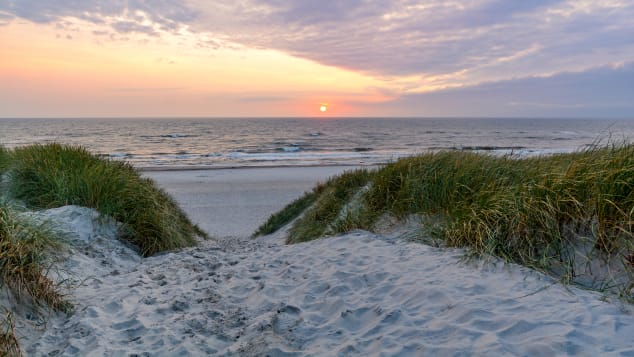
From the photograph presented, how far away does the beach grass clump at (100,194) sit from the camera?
270 inches

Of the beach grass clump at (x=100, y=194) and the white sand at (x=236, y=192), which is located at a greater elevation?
the beach grass clump at (x=100, y=194)

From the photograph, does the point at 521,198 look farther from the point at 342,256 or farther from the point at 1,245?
the point at 1,245

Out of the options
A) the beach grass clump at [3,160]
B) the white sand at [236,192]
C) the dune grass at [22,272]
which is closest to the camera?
the dune grass at [22,272]

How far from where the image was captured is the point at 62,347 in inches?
134

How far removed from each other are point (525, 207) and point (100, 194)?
689 cm

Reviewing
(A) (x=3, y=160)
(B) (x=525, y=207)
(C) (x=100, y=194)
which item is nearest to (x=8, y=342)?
(C) (x=100, y=194)

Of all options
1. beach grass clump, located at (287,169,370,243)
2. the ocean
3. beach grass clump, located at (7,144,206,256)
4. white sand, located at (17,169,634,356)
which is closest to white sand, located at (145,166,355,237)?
beach grass clump, located at (287,169,370,243)

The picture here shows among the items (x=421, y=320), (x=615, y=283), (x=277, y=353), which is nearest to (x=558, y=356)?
(x=421, y=320)

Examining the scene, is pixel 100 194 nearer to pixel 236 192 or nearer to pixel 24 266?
pixel 24 266

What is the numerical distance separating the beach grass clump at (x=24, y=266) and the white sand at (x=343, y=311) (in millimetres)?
293

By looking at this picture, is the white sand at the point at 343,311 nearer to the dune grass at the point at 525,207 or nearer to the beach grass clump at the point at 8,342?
the beach grass clump at the point at 8,342

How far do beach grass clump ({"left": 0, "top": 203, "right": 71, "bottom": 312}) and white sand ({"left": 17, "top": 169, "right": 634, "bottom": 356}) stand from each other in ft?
0.96

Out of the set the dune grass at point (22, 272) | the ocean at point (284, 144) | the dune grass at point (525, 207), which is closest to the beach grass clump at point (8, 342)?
the dune grass at point (22, 272)

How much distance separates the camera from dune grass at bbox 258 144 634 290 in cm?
409
